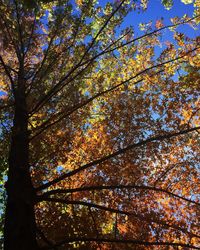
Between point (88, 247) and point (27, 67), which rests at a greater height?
point (27, 67)

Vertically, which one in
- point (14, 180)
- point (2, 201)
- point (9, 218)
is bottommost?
point (9, 218)

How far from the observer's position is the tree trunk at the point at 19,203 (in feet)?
15.5

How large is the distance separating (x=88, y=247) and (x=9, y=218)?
362 cm

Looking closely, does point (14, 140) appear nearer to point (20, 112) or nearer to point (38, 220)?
point (20, 112)

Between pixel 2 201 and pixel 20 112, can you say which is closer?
pixel 20 112

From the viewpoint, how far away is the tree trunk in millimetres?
4719

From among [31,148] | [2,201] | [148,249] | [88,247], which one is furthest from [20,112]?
[148,249]

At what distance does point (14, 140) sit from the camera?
6.87 metres

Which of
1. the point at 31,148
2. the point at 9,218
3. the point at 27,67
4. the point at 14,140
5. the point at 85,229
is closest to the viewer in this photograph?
the point at 9,218

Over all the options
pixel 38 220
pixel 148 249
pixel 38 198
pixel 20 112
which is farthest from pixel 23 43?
pixel 148 249

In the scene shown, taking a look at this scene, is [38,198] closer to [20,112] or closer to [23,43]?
[20,112]

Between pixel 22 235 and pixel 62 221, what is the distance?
4313 mm

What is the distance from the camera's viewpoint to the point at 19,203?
5.17 m

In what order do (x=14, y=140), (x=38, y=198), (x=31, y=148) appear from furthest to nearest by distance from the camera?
(x=31, y=148), (x=14, y=140), (x=38, y=198)
